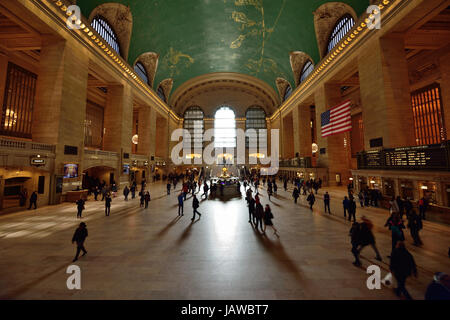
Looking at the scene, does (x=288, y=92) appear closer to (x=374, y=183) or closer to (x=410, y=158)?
(x=374, y=183)

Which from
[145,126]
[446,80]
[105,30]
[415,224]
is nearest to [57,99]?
[105,30]

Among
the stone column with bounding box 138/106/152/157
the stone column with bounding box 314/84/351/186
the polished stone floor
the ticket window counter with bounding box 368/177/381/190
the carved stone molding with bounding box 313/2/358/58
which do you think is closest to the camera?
the polished stone floor

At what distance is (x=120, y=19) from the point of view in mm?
17500

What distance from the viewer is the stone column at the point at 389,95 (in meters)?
11.7

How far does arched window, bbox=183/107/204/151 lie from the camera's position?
131 ft

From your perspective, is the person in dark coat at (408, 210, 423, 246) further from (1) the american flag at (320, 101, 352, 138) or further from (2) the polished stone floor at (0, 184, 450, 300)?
(1) the american flag at (320, 101, 352, 138)

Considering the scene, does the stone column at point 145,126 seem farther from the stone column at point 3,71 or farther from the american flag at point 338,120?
the american flag at point 338,120

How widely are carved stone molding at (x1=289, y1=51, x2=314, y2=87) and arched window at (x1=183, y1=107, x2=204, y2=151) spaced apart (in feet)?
70.9

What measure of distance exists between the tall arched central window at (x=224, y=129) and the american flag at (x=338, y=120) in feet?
79.9

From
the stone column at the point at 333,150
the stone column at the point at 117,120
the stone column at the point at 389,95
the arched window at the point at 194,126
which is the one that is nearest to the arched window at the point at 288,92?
the stone column at the point at 333,150

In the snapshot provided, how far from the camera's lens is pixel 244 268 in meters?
4.04

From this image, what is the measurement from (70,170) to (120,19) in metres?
15.1

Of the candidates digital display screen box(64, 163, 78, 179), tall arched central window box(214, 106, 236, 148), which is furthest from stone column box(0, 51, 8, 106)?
tall arched central window box(214, 106, 236, 148)

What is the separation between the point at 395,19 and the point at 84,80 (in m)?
21.6
